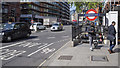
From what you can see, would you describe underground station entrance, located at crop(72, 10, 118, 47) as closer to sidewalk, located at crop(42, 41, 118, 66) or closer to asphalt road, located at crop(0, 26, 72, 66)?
asphalt road, located at crop(0, 26, 72, 66)

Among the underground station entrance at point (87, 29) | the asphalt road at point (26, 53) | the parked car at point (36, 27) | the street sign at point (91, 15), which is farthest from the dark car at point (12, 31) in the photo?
the parked car at point (36, 27)

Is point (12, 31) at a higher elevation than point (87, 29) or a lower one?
lower

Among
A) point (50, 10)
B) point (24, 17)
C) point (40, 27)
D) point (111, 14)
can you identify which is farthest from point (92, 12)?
point (50, 10)

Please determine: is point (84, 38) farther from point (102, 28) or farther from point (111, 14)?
point (111, 14)

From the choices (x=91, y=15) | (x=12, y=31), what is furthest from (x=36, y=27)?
(x=91, y=15)

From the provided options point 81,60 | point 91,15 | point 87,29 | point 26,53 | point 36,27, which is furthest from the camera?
point 36,27

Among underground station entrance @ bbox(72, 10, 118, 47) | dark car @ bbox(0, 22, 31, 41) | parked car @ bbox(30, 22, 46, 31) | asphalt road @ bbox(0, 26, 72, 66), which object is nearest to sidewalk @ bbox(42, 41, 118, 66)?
asphalt road @ bbox(0, 26, 72, 66)

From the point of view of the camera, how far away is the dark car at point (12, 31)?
A: 1377cm

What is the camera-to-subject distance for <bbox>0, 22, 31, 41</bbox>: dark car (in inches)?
542

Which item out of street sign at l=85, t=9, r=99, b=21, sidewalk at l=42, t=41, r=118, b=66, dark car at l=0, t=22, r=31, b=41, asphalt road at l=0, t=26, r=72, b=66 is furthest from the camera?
dark car at l=0, t=22, r=31, b=41

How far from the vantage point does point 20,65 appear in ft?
21.3

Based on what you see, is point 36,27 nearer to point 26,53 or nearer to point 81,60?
point 26,53

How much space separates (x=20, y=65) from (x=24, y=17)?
65.6m

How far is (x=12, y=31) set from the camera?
572 inches
